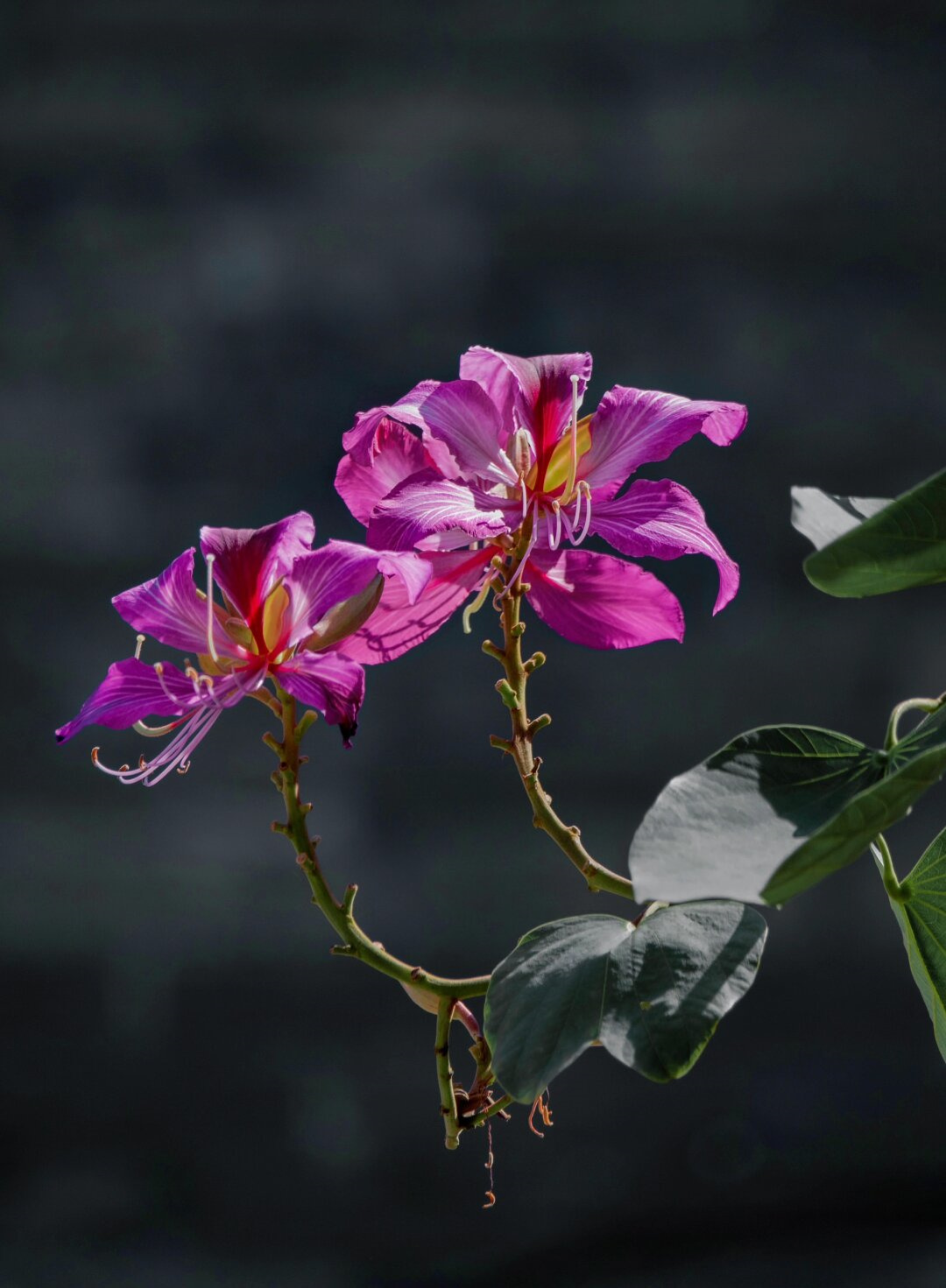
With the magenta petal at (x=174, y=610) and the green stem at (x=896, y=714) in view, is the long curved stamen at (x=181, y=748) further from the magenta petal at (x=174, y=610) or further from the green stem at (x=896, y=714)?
the green stem at (x=896, y=714)

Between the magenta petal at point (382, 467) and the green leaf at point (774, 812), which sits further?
the magenta petal at point (382, 467)

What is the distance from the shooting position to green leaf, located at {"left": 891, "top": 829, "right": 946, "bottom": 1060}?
0.37 m

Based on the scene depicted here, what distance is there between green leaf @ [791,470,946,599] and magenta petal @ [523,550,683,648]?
2.5 inches

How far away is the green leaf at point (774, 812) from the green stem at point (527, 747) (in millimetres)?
54

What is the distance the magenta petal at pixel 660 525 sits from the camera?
14.1 inches

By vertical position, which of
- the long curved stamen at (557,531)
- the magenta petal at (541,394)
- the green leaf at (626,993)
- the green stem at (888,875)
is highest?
the magenta petal at (541,394)

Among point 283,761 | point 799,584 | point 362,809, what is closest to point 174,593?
point 283,761

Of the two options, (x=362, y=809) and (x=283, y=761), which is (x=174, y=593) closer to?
(x=283, y=761)

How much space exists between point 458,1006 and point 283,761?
0.30 ft

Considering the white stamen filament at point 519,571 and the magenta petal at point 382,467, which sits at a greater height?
the magenta petal at point 382,467

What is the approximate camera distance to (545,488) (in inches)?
15.8

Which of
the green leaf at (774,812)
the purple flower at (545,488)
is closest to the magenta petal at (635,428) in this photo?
the purple flower at (545,488)

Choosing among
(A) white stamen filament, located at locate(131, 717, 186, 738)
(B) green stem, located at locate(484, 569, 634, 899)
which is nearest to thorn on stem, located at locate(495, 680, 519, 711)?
(B) green stem, located at locate(484, 569, 634, 899)

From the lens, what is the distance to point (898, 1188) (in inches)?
67.2
